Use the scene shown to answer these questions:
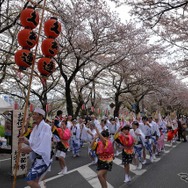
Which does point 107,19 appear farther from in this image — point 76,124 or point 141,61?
point 141,61

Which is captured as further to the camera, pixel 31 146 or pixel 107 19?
pixel 107 19

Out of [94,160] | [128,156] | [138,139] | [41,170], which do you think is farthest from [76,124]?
[41,170]

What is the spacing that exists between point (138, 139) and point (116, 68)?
16.8 metres

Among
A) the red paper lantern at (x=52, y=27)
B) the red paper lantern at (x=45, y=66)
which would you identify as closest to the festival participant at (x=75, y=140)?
the red paper lantern at (x=45, y=66)

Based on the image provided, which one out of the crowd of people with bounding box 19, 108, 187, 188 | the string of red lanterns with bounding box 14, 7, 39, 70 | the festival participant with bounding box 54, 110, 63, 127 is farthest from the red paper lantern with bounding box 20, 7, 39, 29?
the festival participant with bounding box 54, 110, 63, 127

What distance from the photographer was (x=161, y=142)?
14.7 m

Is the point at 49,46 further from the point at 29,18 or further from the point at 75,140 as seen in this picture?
the point at 75,140

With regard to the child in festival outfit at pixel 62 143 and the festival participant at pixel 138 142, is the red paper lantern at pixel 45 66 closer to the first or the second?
the child in festival outfit at pixel 62 143

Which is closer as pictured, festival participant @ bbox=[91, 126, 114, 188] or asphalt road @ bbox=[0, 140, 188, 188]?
festival participant @ bbox=[91, 126, 114, 188]

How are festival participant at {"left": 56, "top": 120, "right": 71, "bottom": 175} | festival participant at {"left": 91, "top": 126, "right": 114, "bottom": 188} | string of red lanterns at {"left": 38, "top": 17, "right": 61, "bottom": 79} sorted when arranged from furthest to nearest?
festival participant at {"left": 56, "top": 120, "right": 71, "bottom": 175}, string of red lanterns at {"left": 38, "top": 17, "right": 61, "bottom": 79}, festival participant at {"left": 91, "top": 126, "right": 114, "bottom": 188}

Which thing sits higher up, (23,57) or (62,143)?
(23,57)

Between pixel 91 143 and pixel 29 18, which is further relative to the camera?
pixel 29 18

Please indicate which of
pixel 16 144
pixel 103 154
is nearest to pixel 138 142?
pixel 103 154

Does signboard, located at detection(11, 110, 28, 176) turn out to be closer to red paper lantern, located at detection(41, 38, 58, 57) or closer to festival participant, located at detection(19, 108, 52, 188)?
red paper lantern, located at detection(41, 38, 58, 57)
